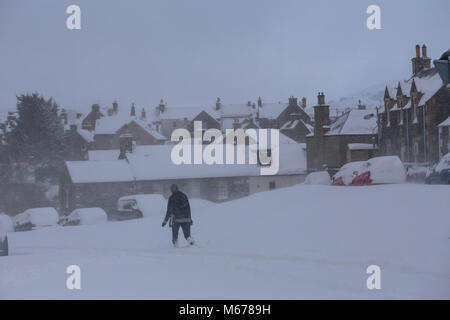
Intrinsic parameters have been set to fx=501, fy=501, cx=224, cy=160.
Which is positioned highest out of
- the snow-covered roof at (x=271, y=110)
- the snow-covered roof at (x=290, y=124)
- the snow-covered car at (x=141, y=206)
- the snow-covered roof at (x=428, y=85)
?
the snow-covered roof at (x=271, y=110)

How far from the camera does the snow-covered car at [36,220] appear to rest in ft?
85.8

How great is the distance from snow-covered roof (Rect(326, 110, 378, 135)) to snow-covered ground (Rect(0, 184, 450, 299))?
1667 centimetres

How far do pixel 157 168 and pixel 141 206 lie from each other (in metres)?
10.8

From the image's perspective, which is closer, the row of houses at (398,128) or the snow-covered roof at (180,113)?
the row of houses at (398,128)

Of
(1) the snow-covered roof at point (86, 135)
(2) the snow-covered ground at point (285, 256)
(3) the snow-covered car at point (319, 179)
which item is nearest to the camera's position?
(2) the snow-covered ground at point (285, 256)

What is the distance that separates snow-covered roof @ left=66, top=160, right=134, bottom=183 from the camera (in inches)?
1318

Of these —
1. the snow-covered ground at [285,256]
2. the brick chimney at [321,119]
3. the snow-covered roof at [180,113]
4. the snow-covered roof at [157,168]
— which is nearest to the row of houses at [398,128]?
the brick chimney at [321,119]

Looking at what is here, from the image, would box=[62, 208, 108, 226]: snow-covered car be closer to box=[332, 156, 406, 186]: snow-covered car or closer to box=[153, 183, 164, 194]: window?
box=[153, 183, 164, 194]: window

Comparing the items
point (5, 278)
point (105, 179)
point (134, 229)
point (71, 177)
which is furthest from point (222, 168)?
point (5, 278)

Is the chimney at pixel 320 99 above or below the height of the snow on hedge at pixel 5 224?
above

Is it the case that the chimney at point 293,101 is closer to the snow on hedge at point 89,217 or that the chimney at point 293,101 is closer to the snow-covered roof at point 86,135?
the snow-covered roof at point 86,135

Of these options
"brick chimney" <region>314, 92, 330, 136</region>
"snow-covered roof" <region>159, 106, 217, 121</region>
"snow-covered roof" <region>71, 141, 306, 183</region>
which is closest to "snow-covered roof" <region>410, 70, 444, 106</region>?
"brick chimney" <region>314, 92, 330, 136</region>
